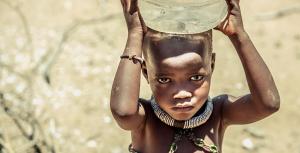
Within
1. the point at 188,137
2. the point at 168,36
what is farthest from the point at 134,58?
the point at 188,137

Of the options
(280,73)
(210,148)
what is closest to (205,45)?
(210,148)

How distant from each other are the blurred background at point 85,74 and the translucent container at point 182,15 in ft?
5.62

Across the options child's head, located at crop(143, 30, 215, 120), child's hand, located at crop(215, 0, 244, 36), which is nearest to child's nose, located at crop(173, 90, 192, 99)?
child's head, located at crop(143, 30, 215, 120)

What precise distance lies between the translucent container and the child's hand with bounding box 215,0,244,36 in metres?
0.02

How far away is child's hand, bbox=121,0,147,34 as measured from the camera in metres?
1.92

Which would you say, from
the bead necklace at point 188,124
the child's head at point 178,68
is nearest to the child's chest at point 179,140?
the bead necklace at point 188,124

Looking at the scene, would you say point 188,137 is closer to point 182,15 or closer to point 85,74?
point 182,15

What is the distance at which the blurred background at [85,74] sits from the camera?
3.66 meters

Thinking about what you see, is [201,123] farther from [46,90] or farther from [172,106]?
[46,90]

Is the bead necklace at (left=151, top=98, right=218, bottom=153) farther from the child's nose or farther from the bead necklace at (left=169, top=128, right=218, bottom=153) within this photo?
the child's nose

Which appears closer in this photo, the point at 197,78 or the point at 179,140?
the point at 197,78

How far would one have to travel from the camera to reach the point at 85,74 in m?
4.13

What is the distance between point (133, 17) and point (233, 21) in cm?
29

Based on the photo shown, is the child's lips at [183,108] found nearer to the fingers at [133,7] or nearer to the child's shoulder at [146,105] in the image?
the child's shoulder at [146,105]
